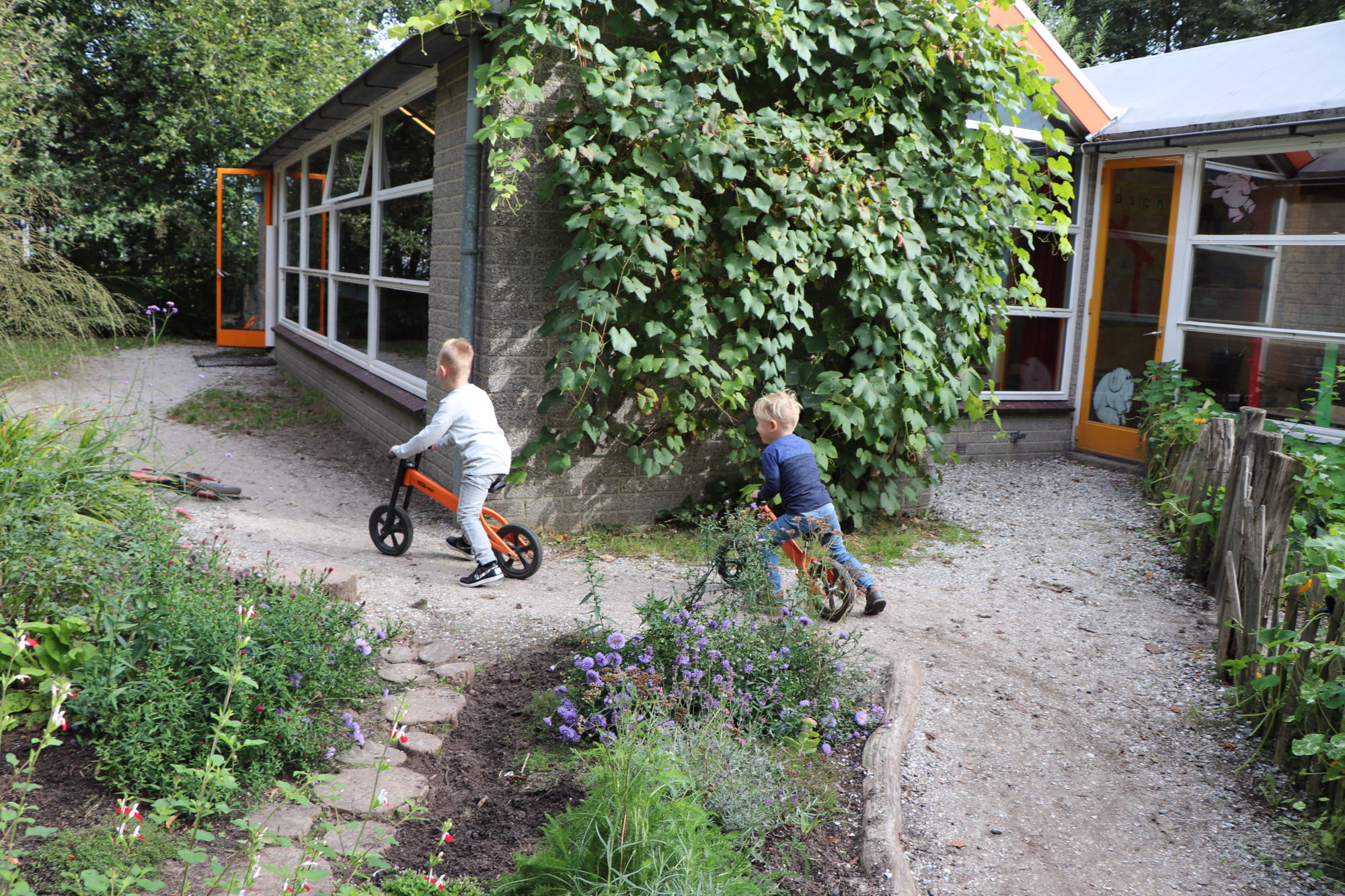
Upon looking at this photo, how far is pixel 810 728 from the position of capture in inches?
142

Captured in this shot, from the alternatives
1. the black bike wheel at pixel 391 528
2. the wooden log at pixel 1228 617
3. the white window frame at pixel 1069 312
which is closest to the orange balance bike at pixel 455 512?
the black bike wheel at pixel 391 528

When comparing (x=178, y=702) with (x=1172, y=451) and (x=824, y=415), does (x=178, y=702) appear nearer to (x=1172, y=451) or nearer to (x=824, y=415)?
(x=824, y=415)

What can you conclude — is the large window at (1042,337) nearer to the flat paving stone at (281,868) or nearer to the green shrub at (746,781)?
the green shrub at (746,781)

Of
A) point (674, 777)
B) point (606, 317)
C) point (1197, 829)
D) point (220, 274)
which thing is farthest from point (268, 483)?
Result: point (220, 274)

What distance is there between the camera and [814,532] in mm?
4887

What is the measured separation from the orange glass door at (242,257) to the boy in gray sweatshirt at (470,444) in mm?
11309

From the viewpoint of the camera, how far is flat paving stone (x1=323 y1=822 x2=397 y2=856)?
8.73 feet

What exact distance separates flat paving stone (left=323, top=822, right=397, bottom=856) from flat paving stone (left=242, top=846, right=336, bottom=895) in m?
0.07

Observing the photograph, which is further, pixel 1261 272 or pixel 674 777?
pixel 1261 272

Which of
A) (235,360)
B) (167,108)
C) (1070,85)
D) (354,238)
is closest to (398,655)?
(354,238)

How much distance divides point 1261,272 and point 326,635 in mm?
8332

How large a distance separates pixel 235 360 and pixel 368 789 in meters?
13.3

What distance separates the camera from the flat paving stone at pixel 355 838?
266 cm

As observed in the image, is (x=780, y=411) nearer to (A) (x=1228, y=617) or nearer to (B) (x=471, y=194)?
(A) (x=1228, y=617)
